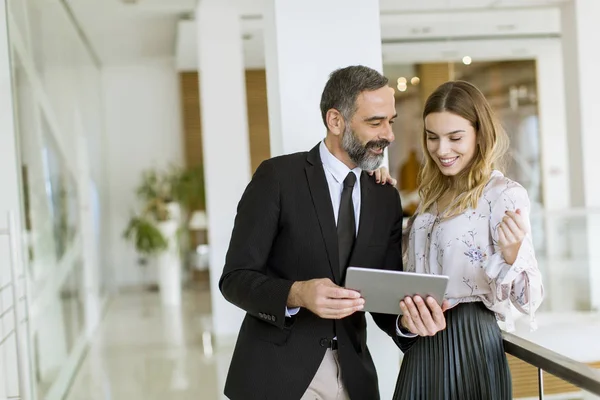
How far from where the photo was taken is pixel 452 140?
6.94 feet

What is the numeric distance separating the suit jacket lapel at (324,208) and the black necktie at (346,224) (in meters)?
0.03

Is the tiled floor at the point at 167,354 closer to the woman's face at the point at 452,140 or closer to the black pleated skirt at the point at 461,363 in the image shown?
the black pleated skirt at the point at 461,363

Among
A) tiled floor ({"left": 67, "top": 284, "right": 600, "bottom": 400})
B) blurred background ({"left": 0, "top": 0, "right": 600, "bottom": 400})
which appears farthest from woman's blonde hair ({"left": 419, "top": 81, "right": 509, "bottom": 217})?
tiled floor ({"left": 67, "top": 284, "right": 600, "bottom": 400})

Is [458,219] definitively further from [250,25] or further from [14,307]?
[250,25]

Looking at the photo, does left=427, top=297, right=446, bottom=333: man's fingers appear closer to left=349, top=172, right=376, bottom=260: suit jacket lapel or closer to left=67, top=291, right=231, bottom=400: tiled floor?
left=349, top=172, right=376, bottom=260: suit jacket lapel

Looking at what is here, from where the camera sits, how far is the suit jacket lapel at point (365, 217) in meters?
2.22

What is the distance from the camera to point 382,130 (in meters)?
2.19

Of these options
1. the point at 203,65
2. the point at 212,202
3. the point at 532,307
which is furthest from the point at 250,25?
the point at 532,307

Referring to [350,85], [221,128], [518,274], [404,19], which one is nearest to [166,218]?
[221,128]

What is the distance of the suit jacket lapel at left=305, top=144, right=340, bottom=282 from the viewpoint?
2.20 m

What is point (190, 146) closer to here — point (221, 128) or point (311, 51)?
point (221, 128)

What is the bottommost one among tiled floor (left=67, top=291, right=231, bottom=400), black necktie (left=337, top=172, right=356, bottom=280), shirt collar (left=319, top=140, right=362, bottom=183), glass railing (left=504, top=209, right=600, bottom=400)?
tiled floor (left=67, top=291, right=231, bottom=400)

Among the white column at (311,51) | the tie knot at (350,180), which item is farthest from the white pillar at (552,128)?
the tie knot at (350,180)

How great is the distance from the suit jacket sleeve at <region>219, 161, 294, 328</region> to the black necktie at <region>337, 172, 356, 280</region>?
0.20 meters
